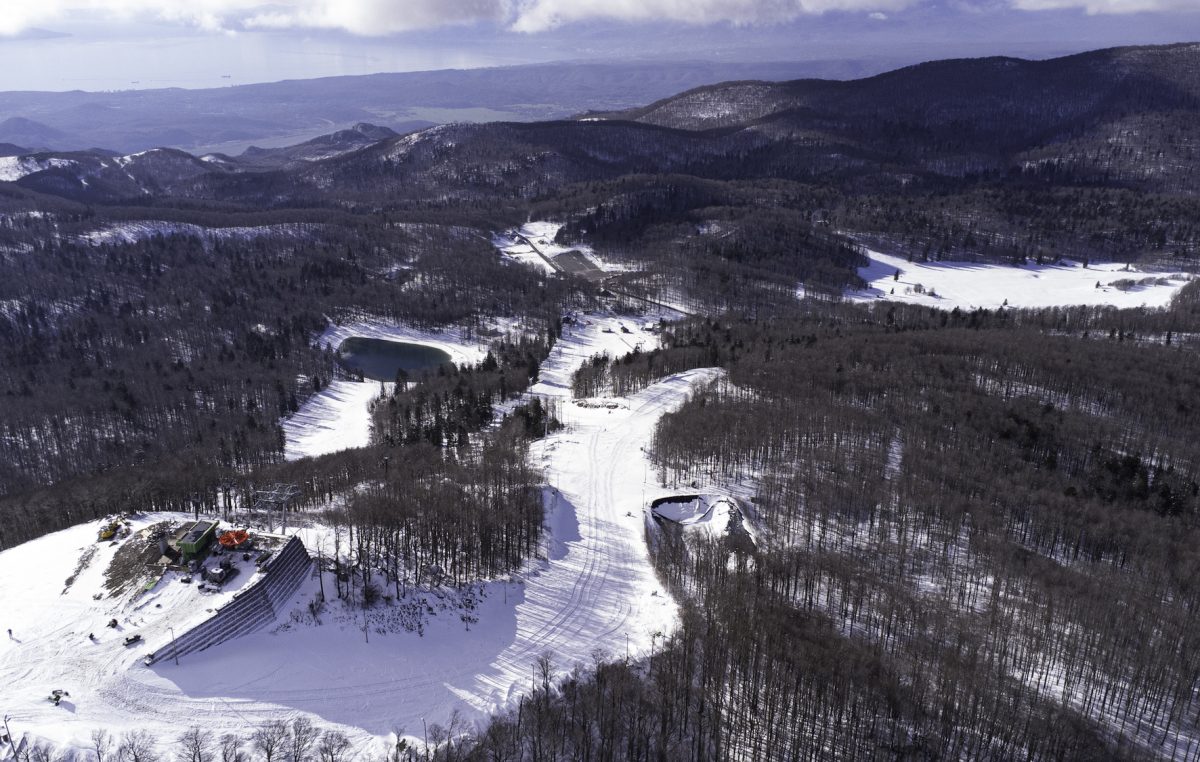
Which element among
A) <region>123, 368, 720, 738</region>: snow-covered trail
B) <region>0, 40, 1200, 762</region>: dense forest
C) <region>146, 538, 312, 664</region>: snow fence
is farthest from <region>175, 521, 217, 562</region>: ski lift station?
<region>0, 40, 1200, 762</region>: dense forest

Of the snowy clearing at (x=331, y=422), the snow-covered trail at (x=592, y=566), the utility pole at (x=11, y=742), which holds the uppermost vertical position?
the utility pole at (x=11, y=742)

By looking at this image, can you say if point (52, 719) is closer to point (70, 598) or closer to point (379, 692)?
point (70, 598)

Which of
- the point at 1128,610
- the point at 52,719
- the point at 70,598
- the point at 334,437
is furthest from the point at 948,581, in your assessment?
the point at 334,437

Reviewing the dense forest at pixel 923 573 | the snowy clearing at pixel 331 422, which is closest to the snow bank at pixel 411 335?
the snowy clearing at pixel 331 422

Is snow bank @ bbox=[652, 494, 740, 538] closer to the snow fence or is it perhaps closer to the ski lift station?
the snow fence

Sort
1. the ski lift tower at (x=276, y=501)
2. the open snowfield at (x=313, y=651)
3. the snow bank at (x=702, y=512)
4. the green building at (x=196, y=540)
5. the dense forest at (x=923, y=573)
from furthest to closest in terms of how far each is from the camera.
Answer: the snow bank at (x=702, y=512) → the ski lift tower at (x=276, y=501) → the green building at (x=196, y=540) → the open snowfield at (x=313, y=651) → the dense forest at (x=923, y=573)

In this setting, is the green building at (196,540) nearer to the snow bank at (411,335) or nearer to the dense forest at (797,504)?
the dense forest at (797,504)

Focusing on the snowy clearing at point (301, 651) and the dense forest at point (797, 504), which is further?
the snowy clearing at point (301, 651)

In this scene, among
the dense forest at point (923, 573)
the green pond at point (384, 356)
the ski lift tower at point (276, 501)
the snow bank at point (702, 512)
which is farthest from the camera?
the green pond at point (384, 356)
